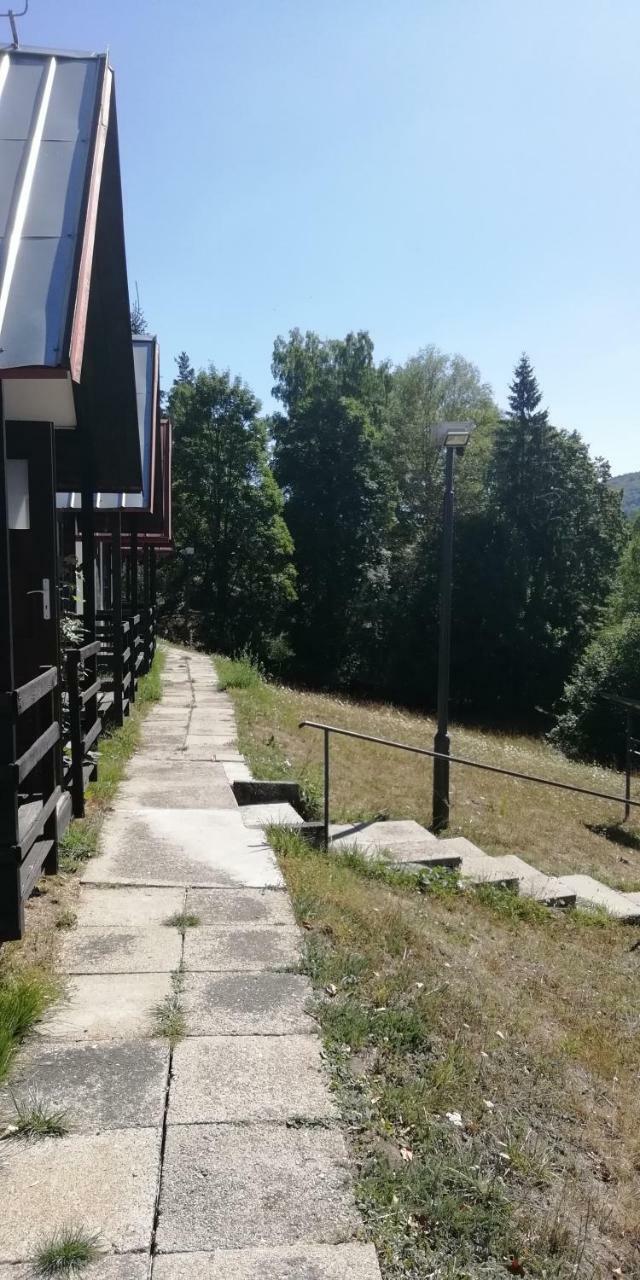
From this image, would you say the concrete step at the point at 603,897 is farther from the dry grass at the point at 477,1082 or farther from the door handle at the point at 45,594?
the door handle at the point at 45,594

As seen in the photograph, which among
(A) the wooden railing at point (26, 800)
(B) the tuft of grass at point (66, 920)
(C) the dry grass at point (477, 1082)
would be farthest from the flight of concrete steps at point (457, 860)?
(A) the wooden railing at point (26, 800)

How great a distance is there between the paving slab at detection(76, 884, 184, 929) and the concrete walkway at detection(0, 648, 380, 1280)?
0.01 m

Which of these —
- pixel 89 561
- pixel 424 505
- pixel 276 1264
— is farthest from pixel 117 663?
pixel 424 505

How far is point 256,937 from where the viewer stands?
4.30 m

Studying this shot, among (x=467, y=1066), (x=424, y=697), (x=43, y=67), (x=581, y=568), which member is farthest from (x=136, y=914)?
(x=581, y=568)

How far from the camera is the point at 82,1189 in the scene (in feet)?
8.07

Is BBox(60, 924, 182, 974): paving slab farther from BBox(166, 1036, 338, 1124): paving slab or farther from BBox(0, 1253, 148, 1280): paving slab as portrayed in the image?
BBox(0, 1253, 148, 1280): paving slab

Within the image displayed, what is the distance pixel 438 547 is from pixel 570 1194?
33966mm

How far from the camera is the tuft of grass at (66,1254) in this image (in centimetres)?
218

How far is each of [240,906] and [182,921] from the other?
387 millimetres

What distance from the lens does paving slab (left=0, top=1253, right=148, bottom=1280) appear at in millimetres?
2156

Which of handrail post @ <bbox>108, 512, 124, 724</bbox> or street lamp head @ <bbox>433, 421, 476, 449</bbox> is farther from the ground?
street lamp head @ <bbox>433, 421, 476, 449</bbox>

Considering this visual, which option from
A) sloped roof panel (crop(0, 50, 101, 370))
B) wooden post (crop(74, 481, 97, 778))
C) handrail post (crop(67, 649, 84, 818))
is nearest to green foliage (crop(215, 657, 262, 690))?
wooden post (crop(74, 481, 97, 778))

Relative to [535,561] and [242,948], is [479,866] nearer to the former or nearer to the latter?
[242,948]
